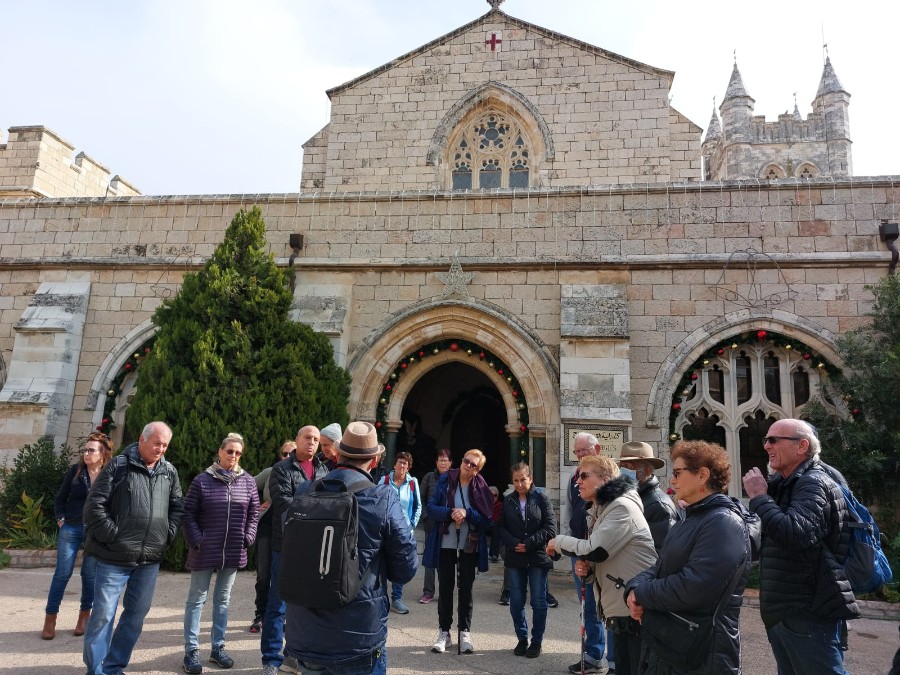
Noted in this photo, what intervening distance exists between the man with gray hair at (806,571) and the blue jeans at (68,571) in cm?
455

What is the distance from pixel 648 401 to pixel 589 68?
8509mm

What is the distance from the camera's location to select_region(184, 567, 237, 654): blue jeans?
13.6ft

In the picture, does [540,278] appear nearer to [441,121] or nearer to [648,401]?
[648,401]

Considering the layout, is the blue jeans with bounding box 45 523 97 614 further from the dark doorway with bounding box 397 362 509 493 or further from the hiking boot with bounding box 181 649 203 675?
the dark doorway with bounding box 397 362 509 493

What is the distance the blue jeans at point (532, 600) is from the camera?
15.3 feet

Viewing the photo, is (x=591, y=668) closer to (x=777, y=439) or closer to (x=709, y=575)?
(x=777, y=439)

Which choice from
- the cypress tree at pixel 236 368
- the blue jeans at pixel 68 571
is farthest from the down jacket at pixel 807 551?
the cypress tree at pixel 236 368

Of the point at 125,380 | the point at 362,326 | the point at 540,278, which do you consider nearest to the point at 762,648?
the point at 540,278

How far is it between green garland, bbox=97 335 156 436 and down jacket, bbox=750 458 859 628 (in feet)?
27.8

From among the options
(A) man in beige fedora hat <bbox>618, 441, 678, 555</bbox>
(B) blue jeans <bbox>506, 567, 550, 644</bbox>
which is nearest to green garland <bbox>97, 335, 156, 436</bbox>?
(B) blue jeans <bbox>506, 567, 550, 644</bbox>

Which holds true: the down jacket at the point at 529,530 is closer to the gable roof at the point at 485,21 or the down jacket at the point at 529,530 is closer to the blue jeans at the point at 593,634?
the blue jeans at the point at 593,634

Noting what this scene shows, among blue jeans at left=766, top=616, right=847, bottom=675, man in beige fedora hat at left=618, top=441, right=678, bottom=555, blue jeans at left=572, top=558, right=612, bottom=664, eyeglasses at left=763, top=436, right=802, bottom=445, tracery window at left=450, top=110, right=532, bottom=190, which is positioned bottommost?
blue jeans at left=572, top=558, right=612, bottom=664

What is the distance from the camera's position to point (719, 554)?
249cm

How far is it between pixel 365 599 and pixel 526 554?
2.39 m
